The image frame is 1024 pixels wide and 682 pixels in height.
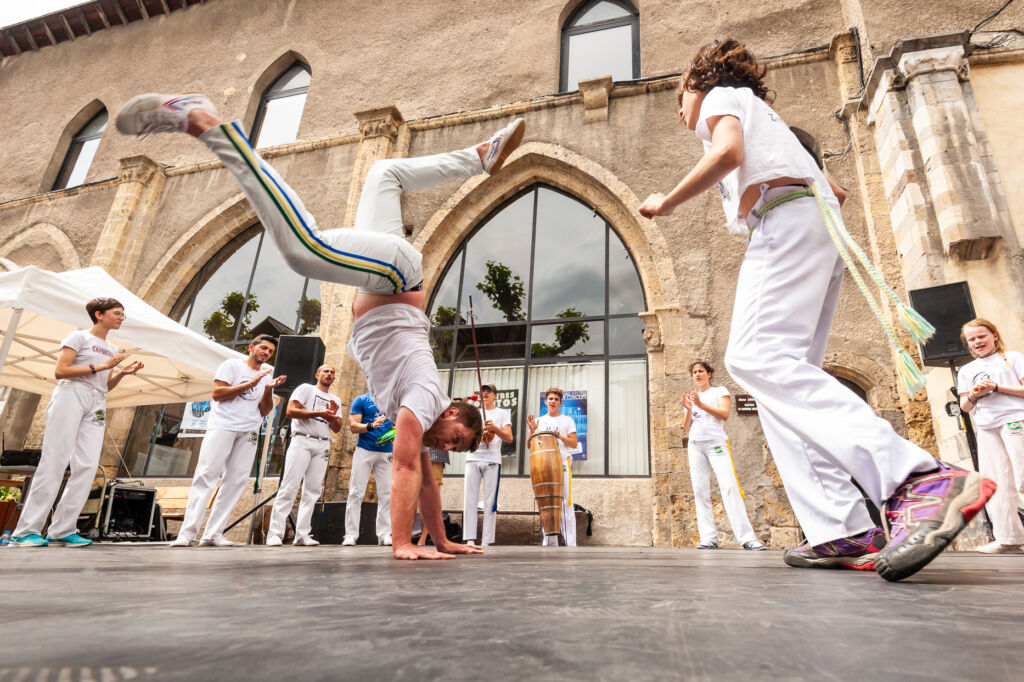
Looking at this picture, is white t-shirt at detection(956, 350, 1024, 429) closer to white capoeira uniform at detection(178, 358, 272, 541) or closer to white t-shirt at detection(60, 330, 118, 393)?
white capoeira uniform at detection(178, 358, 272, 541)

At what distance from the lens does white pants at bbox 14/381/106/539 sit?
4.39 meters

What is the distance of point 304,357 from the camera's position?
734cm

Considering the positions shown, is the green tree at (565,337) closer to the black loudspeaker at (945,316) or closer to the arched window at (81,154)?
the black loudspeaker at (945,316)

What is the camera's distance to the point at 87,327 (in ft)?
18.2

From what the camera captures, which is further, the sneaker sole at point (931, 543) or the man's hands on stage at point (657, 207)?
the man's hands on stage at point (657, 207)

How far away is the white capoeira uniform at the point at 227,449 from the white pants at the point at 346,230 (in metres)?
3.32

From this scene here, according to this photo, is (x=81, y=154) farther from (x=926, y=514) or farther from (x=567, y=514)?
(x=926, y=514)

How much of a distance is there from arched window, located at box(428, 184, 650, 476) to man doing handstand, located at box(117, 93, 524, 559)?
A: 6.01 metres

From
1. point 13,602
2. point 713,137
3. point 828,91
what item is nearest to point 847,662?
point 13,602

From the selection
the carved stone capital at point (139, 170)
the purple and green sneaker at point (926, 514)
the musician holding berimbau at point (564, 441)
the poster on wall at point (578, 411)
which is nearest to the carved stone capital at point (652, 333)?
the poster on wall at point (578, 411)

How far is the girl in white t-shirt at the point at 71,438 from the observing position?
173 inches

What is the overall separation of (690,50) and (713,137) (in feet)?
31.7

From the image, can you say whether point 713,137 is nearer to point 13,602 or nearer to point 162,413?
point 13,602

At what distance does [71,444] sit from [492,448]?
162 inches
